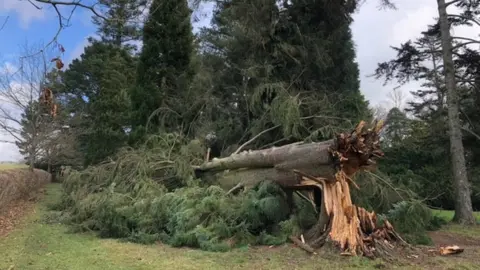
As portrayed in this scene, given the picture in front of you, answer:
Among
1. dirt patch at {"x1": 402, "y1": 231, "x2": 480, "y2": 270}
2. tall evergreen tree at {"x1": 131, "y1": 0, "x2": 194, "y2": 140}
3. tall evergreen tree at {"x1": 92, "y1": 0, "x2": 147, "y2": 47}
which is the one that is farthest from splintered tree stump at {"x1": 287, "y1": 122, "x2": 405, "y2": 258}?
tall evergreen tree at {"x1": 131, "y1": 0, "x2": 194, "y2": 140}

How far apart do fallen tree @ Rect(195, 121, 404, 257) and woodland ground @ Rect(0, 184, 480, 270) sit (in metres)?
0.33

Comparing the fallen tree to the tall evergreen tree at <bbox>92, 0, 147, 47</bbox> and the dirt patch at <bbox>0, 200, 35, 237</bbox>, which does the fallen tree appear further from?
the dirt patch at <bbox>0, 200, 35, 237</bbox>

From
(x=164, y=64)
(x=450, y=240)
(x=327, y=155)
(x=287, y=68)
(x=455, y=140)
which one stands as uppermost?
(x=164, y=64)

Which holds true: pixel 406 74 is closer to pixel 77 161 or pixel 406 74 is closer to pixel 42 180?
pixel 42 180

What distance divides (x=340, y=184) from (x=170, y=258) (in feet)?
9.29

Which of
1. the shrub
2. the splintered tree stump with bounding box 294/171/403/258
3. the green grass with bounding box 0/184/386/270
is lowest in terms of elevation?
the green grass with bounding box 0/184/386/270

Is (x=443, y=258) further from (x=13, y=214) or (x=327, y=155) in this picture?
(x=13, y=214)

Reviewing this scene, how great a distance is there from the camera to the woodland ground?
557 centimetres

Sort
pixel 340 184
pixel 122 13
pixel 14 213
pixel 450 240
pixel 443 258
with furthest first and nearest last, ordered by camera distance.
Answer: pixel 14 213 → pixel 450 240 → pixel 340 184 → pixel 443 258 → pixel 122 13

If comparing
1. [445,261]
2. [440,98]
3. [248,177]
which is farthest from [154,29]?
[440,98]

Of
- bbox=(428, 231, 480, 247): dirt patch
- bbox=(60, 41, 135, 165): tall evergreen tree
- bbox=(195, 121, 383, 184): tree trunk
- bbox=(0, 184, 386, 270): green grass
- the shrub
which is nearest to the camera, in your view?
bbox=(0, 184, 386, 270): green grass

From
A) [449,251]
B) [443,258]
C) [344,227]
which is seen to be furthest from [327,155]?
[449,251]

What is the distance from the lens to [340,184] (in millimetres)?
6730

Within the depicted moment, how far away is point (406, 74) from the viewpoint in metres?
13.3
